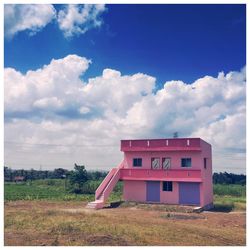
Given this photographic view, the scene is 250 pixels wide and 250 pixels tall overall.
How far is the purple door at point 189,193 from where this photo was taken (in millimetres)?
24312

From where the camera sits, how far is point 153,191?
85.1ft

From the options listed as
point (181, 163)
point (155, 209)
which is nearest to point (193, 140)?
point (181, 163)

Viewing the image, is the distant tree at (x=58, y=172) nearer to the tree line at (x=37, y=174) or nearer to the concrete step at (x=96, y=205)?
the tree line at (x=37, y=174)

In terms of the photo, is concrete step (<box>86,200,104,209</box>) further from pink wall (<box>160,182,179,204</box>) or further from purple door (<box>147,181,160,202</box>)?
pink wall (<box>160,182,179,204</box>)

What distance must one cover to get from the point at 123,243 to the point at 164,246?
159cm

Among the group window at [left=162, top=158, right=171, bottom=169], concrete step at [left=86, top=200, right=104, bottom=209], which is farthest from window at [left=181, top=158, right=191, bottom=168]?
concrete step at [left=86, top=200, right=104, bottom=209]

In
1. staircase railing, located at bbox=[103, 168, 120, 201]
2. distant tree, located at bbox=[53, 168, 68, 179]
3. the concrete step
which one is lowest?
distant tree, located at bbox=[53, 168, 68, 179]

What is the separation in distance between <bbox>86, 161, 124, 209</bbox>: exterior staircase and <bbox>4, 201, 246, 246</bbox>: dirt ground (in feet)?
14.2

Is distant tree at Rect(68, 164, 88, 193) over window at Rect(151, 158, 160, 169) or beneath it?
beneath

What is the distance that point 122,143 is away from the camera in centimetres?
2741

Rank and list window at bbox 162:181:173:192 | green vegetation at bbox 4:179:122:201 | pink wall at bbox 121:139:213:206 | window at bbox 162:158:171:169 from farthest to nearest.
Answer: green vegetation at bbox 4:179:122:201
window at bbox 162:158:171:169
window at bbox 162:181:173:192
pink wall at bbox 121:139:213:206

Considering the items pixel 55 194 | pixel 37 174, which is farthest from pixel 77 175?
pixel 37 174

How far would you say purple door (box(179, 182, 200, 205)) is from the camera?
79.8 feet

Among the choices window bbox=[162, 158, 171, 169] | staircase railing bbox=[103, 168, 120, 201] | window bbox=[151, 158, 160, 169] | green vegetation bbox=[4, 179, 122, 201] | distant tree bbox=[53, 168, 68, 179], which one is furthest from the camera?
distant tree bbox=[53, 168, 68, 179]
